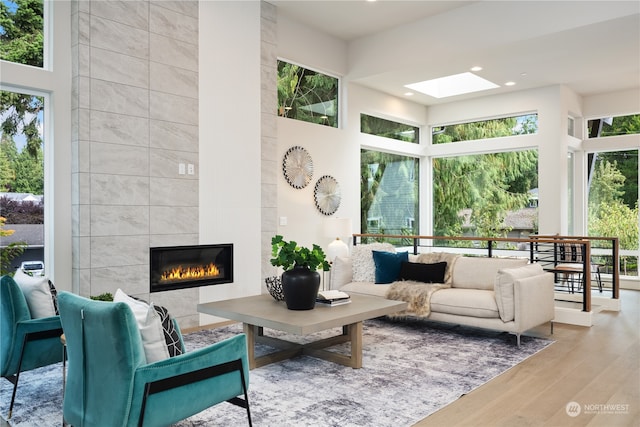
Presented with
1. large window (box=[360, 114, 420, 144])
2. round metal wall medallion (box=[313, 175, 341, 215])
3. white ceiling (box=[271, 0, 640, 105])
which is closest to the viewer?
white ceiling (box=[271, 0, 640, 105])

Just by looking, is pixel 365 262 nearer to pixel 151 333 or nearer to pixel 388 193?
pixel 388 193

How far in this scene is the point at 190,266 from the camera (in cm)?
519

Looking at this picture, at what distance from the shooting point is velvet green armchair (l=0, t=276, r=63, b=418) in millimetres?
2887

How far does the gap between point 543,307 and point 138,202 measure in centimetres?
399

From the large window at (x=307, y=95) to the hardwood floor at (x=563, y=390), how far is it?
13.3ft

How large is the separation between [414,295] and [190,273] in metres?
Result: 2.37

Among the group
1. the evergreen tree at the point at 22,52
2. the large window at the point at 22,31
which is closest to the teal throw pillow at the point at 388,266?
the evergreen tree at the point at 22,52

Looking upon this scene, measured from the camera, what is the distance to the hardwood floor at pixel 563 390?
2.78m

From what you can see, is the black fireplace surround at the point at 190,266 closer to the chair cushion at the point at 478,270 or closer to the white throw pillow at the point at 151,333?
the chair cushion at the point at 478,270

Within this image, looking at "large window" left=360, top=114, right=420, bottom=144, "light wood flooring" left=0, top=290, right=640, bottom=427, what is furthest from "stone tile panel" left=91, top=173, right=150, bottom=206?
"large window" left=360, top=114, right=420, bottom=144

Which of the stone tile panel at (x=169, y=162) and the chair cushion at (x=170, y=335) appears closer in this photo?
the chair cushion at (x=170, y=335)

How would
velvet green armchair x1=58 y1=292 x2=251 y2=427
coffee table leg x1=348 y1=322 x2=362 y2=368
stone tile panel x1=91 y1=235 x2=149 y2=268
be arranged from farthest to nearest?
1. stone tile panel x1=91 y1=235 x2=149 y2=268
2. coffee table leg x1=348 y1=322 x2=362 y2=368
3. velvet green armchair x1=58 y1=292 x2=251 y2=427

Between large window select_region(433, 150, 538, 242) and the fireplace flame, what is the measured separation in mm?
5039

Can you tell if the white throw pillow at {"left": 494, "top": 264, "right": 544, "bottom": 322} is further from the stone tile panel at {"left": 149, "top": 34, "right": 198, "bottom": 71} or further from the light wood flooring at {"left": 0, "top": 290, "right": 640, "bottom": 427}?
the stone tile panel at {"left": 149, "top": 34, "right": 198, "bottom": 71}
